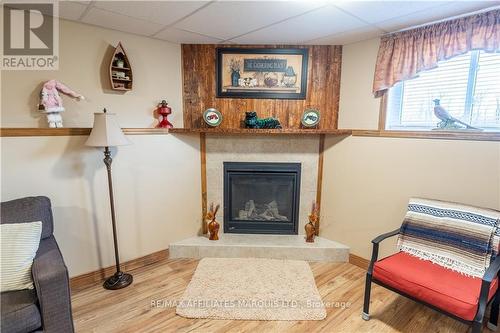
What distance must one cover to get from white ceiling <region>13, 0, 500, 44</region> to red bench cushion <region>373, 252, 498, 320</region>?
73.2 inches

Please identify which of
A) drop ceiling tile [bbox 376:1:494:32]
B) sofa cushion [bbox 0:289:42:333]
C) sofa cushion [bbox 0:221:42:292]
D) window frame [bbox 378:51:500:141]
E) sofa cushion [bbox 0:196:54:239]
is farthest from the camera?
window frame [bbox 378:51:500:141]

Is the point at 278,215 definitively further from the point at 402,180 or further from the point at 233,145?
the point at 402,180

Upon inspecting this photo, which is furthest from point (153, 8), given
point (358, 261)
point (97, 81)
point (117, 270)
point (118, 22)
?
point (358, 261)

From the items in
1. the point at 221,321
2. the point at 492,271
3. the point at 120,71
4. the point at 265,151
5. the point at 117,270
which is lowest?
the point at 221,321

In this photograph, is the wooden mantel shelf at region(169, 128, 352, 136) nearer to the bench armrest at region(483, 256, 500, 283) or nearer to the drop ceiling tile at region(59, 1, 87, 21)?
the drop ceiling tile at region(59, 1, 87, 21)

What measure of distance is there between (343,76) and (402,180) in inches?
48.9

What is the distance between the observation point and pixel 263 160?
119 inches

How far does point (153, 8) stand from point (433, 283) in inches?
107

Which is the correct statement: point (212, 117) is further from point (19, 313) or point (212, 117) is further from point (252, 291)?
point (19, 313)

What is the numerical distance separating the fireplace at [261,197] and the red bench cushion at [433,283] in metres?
1.29

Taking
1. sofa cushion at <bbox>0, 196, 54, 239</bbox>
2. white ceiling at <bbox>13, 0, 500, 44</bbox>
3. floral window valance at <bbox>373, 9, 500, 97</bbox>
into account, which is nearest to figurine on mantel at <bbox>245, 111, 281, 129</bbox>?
white ceiling at <bbox>13, 0, 500, 44</bbox>

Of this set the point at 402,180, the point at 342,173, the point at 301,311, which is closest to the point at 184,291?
the point at 301,311

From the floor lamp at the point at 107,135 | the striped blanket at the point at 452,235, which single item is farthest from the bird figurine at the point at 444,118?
the floor lamp at the point at 107,135

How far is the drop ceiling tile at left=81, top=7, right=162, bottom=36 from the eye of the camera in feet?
6.66
